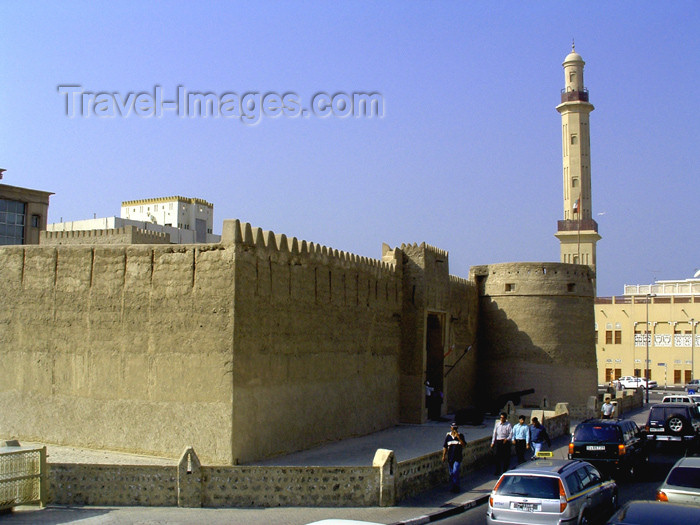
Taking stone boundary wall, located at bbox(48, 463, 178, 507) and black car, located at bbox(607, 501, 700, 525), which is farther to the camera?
stone boundary wall, located at bbox(48, 463, 178, 507)

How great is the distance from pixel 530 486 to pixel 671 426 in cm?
1187

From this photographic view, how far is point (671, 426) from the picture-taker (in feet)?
66.1

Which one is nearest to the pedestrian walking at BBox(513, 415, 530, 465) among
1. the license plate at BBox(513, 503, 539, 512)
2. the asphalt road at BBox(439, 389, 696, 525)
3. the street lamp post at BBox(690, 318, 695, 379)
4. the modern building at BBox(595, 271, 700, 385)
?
the asphalt road at BBox(439, 389, 696, 525)

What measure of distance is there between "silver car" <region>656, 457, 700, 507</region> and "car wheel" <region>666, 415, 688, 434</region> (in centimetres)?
984

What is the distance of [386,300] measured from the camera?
2216 centimetres

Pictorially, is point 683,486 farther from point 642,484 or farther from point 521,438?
point 521,438

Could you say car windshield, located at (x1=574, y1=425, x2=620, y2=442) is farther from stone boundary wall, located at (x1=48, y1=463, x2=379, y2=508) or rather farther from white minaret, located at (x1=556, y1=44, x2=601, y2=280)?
white minaret, located at (x1=556, y1=44, x2=601, y2=280)

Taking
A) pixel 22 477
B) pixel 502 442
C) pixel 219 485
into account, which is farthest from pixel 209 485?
pixel 502 442

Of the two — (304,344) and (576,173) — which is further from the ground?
(576,173)

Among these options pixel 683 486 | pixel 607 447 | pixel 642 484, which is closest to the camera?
pixel 683 486

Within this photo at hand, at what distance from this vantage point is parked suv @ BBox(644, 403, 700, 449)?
2003cm

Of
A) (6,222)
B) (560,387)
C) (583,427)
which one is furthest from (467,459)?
(6,222)

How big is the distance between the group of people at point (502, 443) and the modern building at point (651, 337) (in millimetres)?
43428

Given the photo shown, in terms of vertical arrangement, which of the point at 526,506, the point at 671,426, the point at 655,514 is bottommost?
the point at 671,426
